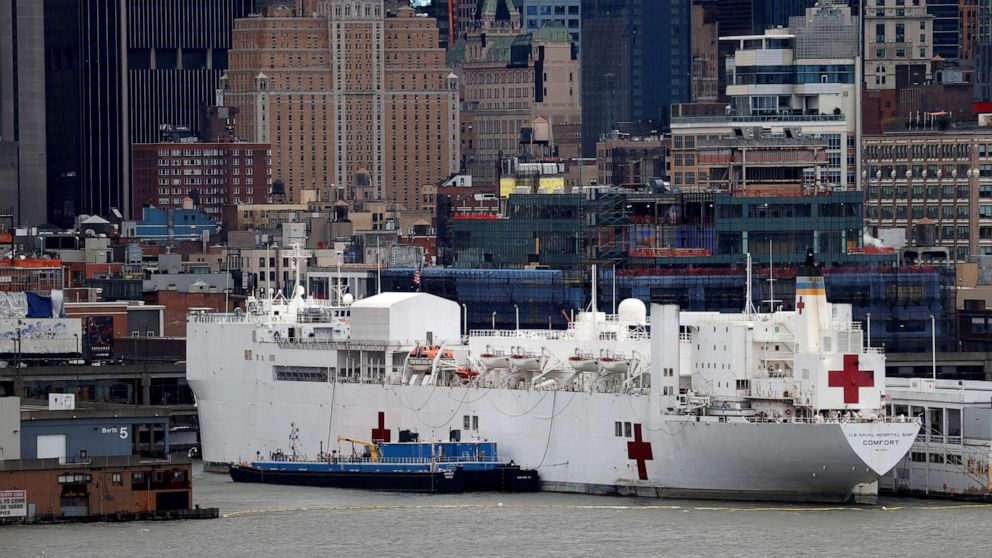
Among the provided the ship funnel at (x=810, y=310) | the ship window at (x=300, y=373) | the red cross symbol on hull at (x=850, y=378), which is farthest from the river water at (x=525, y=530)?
the ship window at (x=300, y=373)

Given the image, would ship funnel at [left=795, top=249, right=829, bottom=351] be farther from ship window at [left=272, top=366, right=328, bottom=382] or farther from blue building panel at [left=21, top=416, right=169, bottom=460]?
ship window at [left=272, top=366, right=328, bottom=382]

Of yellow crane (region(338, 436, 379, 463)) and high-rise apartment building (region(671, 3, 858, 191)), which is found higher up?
high-rise apartment building (region(671, 3, 858, 191))

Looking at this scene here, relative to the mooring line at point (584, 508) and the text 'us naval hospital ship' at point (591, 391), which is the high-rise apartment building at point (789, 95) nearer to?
the text 'us naval hospital ship' at point (591, 391)

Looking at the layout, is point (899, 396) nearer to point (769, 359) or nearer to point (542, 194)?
point (769, 359)

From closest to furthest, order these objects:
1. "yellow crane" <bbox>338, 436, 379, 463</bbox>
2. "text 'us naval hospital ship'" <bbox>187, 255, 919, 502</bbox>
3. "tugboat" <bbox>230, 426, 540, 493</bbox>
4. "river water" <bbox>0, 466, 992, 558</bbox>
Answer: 1. "river water" <bbox>0, 466, 992, 558</bbox>
2. "text 'us naval hospital ship'" <bbox>187, 255, 919, 502</bbox>
3. "tugboat" <bbox>230, 426, 540, 493</bbox>
4. "yellow crane" <bbox>338, 436, 379, 463</bbox>

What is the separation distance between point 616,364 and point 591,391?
47.9 inches

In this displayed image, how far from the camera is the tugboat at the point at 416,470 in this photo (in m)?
108

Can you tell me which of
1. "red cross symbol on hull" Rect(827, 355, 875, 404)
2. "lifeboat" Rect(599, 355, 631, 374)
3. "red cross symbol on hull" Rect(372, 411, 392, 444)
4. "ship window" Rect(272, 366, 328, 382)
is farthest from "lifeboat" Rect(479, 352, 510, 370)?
"red cross symbol on hull" Rect(827, 355, 875, 404)

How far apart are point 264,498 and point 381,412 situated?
8.54 m

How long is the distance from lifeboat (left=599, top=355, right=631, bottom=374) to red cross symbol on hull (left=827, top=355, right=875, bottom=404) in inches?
363

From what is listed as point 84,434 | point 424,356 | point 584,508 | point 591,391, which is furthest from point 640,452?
point 84,434

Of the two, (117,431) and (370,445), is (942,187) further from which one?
(117,431)

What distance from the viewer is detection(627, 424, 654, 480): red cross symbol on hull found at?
104 metres

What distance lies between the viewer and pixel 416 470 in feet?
354
